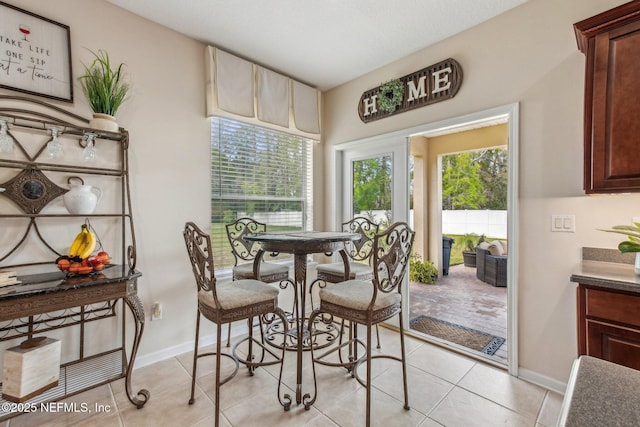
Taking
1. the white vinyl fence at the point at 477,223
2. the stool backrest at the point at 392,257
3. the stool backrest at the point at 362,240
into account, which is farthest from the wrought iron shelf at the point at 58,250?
the white vinyl fence at the point at 477,223

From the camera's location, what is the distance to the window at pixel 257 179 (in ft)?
9.29

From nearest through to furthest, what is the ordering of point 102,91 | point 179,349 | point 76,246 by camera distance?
point 76,246 → point 102,91 → point 179,349

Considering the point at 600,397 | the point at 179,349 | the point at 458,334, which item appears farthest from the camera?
the point at 458,334

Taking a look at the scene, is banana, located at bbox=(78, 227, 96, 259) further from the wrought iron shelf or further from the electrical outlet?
the electrical outlet

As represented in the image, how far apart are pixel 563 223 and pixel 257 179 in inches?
106

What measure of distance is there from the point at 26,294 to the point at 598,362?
2285mm

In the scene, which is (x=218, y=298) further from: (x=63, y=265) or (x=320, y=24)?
(x=320, y=24)

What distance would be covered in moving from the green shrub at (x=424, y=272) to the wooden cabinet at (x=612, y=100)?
356 cm

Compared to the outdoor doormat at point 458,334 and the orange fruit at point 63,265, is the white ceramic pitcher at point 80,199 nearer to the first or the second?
the orange fruit at point 63,265

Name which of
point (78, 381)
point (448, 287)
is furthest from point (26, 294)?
point (448, 287)

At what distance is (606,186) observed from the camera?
1.60m

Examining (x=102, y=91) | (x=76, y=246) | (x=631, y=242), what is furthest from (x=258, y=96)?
(x=631, y=242)

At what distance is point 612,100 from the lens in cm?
157

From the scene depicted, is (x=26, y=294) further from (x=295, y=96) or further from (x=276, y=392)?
(x=295, y=96)
